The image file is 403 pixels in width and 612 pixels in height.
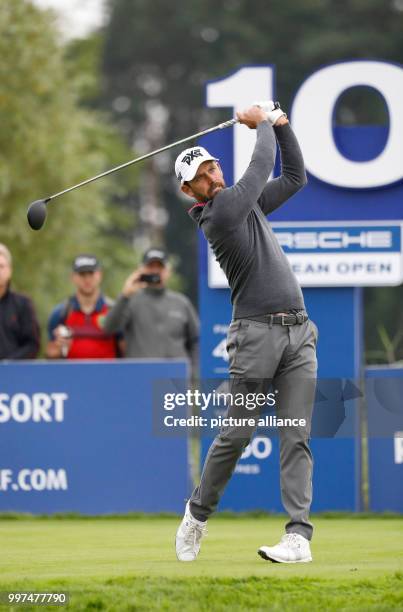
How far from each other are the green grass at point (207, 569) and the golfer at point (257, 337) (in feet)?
1.08

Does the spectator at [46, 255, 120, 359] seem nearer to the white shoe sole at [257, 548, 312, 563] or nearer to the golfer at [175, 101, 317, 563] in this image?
the golfer at [175, 101, 317, 563]

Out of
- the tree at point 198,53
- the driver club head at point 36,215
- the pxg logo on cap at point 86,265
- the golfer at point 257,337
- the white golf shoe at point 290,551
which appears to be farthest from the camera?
the tree at point 198,53

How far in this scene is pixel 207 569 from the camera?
6.46 m

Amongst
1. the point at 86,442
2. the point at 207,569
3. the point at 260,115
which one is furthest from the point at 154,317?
the point at 207,569

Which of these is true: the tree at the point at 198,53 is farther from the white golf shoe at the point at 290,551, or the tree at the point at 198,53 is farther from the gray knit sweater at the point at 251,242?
the white golf shoe at the point at 290,551

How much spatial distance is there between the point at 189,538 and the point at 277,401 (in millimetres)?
799

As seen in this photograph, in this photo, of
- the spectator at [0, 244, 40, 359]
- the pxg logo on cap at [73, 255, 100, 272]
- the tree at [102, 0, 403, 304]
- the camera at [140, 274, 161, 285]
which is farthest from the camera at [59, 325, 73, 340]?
the tree at [102, 0, 403, 304]

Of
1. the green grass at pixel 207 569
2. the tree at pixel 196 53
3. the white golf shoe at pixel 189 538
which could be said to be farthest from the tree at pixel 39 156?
the white golf shoe at pixel 189 538

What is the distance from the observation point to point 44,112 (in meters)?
29.9

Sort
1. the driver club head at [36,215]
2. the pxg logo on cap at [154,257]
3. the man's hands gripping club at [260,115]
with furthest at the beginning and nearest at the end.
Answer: the pxg logo on cap at [154,257]
the driver club head at [36,215]
the man's hands gripping club at [260,115]

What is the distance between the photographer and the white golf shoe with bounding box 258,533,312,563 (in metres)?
6.67

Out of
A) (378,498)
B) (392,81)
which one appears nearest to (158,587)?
(378,498)

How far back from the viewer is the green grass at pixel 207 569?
567 centimetres

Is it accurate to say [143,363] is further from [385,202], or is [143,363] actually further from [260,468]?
[385,202]
